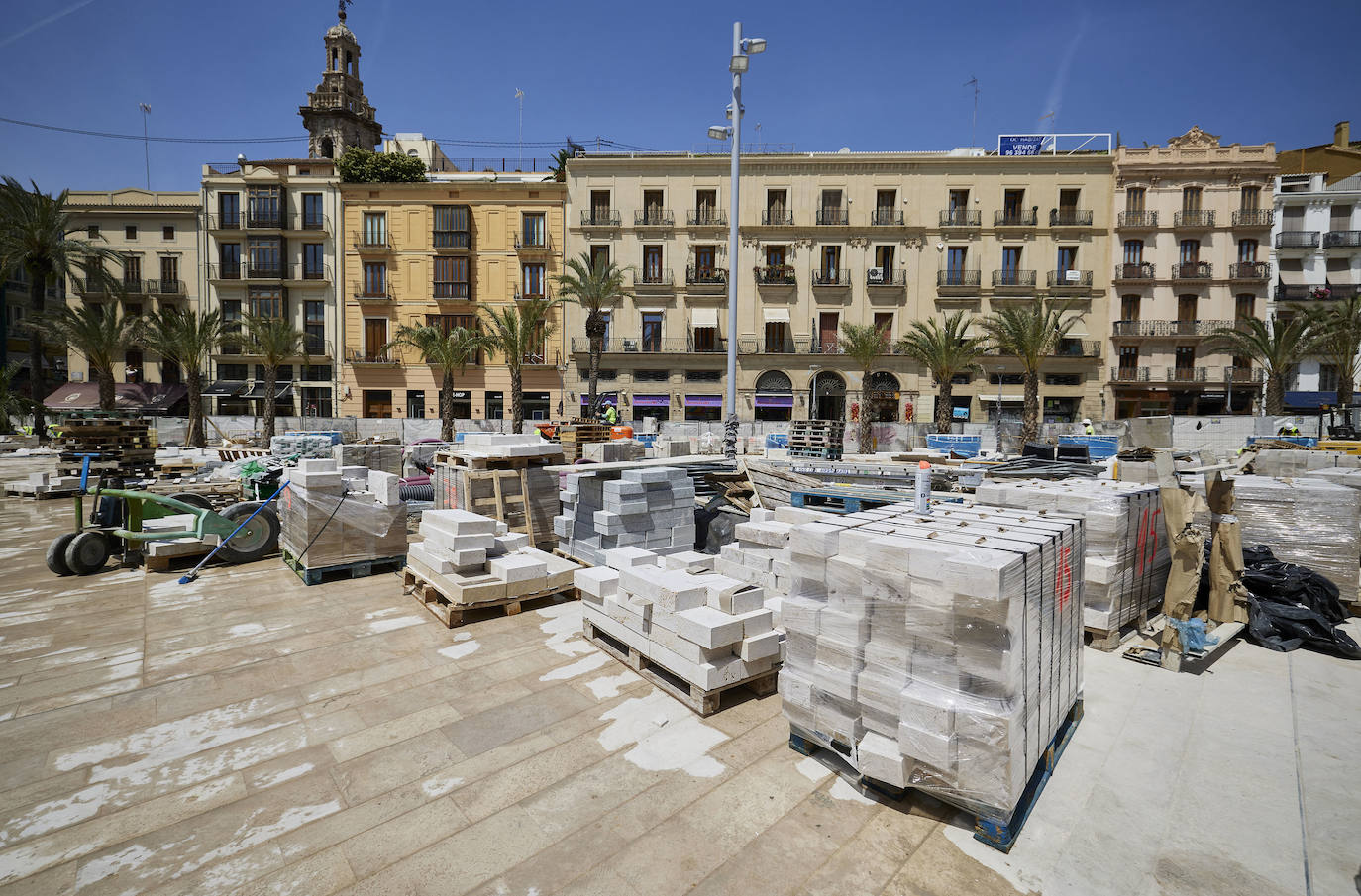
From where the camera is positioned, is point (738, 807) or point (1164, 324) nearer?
point (738, 807)

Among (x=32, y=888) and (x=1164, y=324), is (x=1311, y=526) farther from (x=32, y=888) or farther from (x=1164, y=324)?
(x=1164, y=324)

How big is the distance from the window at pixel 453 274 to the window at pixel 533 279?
3443 mm

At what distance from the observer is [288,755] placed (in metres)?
4.03

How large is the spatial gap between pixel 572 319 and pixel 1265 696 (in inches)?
1416

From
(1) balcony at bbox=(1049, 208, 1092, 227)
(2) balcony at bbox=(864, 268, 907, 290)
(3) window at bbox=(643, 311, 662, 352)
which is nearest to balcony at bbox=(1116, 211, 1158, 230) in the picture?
(1) balcony at bbox=(1049, 208, 1092, 227)

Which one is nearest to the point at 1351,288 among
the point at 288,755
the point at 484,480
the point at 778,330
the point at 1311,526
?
the point at 778,330

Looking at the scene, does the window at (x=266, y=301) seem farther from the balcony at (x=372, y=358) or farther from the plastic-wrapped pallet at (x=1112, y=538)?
the plastic-wrapped pallet at (x=1112, y=538)

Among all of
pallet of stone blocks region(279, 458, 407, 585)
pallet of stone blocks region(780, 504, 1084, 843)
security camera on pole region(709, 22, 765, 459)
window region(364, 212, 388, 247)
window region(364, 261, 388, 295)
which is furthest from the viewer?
window region(364, 261, 388, 295)

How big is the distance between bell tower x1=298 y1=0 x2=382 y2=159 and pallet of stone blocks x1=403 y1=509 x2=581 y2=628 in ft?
165

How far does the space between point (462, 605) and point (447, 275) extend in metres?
35.8

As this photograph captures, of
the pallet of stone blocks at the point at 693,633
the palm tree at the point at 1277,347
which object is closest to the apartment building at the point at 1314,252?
the palm tree at the point at 1277,347

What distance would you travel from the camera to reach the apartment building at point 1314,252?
1430 inches

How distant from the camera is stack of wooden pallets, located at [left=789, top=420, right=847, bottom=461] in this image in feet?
56.3

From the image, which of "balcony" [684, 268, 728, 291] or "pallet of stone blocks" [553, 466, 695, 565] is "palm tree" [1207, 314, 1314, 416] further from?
"pallet of stone blocks" [553, 466, 695, 565]
